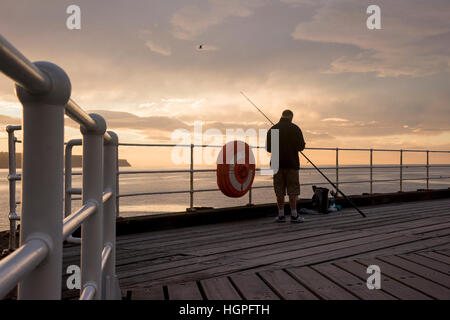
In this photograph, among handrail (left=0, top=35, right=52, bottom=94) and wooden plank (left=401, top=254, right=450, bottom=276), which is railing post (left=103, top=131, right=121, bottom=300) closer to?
handrail (left=0, top=35, right=52, bottom=94)

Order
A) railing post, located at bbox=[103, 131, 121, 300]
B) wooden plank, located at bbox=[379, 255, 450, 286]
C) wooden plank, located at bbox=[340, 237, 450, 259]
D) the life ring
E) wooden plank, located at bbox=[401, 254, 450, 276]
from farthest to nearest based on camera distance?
the life ring < wooden plank, located at bbox=[340, 237, 450, 259] < wooden plank, located at bbox=[401, 254, 450, 276] < wooden plank, located at bbox=[379, 255, 450, 286] < railing post, located at bbox=[103, 131, 121, 300]

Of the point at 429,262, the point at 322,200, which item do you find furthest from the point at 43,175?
the point at 322,200

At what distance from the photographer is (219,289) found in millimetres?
2334

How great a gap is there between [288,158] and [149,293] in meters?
3.27

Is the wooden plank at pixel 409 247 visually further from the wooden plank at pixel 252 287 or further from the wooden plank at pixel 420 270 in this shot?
the wooden plank at pixel 252 287

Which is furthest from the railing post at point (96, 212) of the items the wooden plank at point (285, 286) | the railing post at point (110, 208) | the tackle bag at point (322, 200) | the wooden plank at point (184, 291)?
the tackle bag at point (322, 200)

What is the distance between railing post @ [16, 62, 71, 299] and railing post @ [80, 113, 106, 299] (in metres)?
0.58

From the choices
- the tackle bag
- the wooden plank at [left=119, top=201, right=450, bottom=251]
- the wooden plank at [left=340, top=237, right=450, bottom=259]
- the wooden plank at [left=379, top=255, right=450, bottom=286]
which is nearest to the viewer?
the wooden plank at [left=379, top=255, right=450, bottom=286]

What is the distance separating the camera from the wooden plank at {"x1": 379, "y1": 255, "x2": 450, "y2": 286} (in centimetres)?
249

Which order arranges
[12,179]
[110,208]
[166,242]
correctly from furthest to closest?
[166,242], [12,179], [110,208]

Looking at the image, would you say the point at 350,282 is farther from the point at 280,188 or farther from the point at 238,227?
the point at 280,188

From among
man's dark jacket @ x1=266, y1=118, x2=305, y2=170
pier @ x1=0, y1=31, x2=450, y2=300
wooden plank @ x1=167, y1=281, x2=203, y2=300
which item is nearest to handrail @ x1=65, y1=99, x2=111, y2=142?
pier @ x1=0, y1=31, x2=450, y2=300
